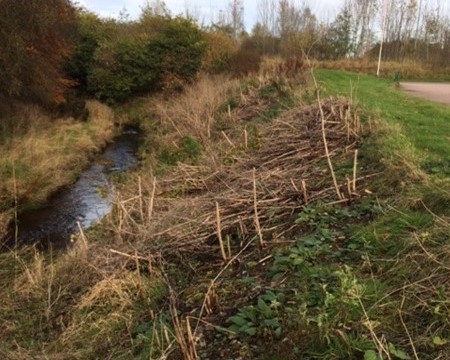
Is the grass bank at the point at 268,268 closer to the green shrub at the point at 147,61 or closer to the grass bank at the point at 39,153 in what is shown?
the grass bank at the point at 39,153

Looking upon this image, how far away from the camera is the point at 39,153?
13.9 m

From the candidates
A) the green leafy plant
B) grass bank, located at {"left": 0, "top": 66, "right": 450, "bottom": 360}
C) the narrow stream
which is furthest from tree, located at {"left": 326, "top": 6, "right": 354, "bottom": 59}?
the green leafy plant

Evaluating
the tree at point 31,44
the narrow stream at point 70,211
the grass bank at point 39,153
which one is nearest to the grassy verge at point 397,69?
the grass bank at point 39,153

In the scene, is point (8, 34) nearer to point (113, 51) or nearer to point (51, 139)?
point (51, 139)

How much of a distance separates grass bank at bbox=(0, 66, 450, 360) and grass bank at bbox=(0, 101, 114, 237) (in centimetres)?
351

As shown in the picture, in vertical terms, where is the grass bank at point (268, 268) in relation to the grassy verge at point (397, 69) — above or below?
above

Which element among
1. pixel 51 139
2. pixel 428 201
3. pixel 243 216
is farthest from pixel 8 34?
pixel 428 201

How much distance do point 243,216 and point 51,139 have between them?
1199 cm

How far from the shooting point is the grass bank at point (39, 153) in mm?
11250

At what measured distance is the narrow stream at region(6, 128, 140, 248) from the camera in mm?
9266

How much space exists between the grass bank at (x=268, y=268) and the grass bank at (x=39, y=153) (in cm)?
351

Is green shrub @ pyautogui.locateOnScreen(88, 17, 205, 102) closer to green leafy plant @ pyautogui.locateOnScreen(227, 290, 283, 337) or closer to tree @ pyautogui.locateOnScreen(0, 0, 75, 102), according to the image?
tree @ pyautogui.locateOnScreen(0, 0, 75, 102)

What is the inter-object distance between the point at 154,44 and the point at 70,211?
1644 cm

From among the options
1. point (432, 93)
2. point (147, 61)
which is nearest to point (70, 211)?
point (432, 93)
